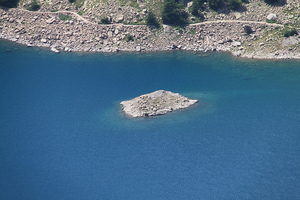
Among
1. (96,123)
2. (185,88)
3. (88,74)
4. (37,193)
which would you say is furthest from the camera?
(88,74)

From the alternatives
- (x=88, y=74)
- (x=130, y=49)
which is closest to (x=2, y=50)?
(x=88, y=74)

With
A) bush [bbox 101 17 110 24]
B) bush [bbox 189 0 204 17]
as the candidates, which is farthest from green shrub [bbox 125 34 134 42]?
bush [bbox 189 0 204 17]

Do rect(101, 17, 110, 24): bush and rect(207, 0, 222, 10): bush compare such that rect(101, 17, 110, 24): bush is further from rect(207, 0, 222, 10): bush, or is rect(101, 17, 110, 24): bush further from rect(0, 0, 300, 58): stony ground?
rect(207, 0, 222, 10): bush

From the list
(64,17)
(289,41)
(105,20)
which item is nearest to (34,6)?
(64,17)

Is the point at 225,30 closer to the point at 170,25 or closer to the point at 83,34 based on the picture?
the point at 170,25

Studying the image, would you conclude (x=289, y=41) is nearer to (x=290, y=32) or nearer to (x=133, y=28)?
(x=290, y=32)

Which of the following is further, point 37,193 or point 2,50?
point 2,50
